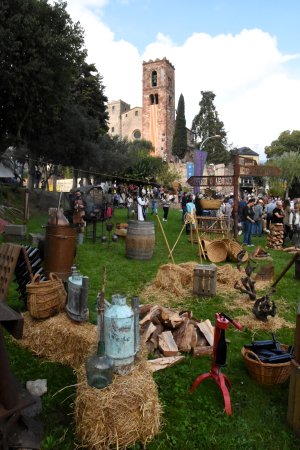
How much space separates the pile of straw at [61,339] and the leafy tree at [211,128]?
205ft

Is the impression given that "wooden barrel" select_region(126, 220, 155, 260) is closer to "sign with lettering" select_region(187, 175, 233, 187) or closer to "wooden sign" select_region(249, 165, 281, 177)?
"sign with lettering" select_region(187, 175, 233, 187)

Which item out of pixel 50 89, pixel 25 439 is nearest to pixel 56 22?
pixel 50 89

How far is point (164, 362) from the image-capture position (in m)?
4.75

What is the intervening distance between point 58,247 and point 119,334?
3.97 meters

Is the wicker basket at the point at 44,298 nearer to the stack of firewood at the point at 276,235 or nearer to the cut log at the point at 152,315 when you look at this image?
the cut log at the point at 152,315

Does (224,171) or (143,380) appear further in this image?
(224,171)

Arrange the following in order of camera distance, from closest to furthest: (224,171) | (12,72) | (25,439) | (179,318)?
(25,439) → (179,318) → (12,72) → (224,171)

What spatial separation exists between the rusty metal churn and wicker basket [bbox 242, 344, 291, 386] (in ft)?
13.4

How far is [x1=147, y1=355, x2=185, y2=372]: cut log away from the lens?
4648 mm

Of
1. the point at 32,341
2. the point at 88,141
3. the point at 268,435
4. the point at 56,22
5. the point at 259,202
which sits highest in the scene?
the point at 56,22

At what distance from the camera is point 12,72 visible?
15.3m

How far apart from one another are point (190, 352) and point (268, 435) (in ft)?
5.68

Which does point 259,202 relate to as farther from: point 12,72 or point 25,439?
point 25,439

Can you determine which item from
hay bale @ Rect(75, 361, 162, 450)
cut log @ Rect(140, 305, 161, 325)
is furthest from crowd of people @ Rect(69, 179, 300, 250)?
hay bale @ Rect(75, 361, 162, 450)
